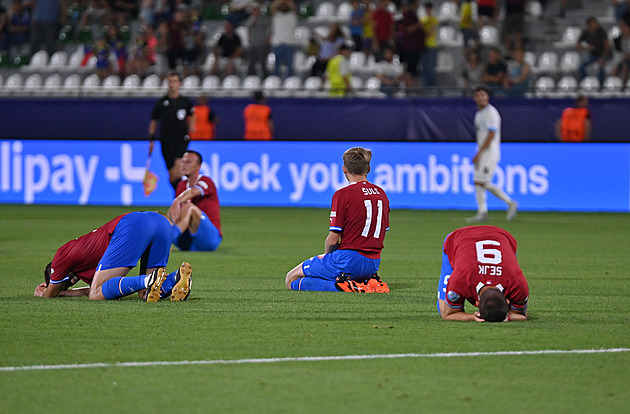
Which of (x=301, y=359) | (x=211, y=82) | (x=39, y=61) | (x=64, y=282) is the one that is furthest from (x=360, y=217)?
(x=39, y=61)

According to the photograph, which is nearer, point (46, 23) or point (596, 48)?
point (596, 48)

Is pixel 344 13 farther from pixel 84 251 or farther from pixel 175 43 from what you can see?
pixel 84 251

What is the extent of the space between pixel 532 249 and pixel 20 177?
12.5m

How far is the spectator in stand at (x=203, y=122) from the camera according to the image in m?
23.8

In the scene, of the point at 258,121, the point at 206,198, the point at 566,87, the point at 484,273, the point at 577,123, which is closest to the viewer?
the point at 484,273

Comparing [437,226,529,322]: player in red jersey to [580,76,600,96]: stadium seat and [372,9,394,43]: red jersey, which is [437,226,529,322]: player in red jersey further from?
[372,9,394,43]: red jersey

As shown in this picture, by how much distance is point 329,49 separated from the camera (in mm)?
25250

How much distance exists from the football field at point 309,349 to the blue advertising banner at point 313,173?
888 cm

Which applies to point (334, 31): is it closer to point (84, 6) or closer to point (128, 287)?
point (84, 6)

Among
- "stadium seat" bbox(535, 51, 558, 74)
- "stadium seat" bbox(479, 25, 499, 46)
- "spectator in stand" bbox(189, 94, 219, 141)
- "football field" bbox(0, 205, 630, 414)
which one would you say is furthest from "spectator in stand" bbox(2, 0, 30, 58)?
"football field" bbox(0, 205, 630, 414)

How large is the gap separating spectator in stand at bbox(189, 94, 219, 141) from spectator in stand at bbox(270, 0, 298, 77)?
250 cm

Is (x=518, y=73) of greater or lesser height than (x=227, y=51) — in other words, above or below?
below

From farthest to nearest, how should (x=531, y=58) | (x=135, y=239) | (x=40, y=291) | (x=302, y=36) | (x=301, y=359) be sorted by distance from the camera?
(x=302, y=36) → (x=531, y=58) → (x=40, y=291) → (x=135, y=239) → (x=301, y=359)

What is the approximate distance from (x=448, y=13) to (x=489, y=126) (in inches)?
358
